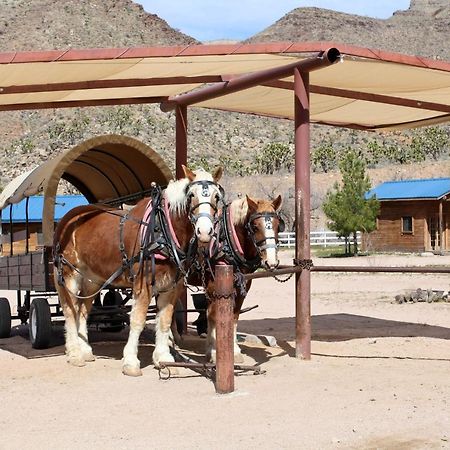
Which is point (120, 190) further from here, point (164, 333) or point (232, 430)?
point (232, 430)

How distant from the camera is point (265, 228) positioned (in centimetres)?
859

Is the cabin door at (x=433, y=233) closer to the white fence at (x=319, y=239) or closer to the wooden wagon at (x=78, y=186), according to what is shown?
the white fence at (x=319, y=239)

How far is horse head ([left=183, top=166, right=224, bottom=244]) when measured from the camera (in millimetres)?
7766

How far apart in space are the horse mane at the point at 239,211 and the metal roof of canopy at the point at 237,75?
5.88 feet

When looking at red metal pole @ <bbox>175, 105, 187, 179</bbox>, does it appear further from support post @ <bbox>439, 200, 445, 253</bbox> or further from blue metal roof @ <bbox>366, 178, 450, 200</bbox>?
support post @ <bbox>439, 200, 445, 253</bbox>

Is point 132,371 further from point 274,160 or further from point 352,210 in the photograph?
point 274,160

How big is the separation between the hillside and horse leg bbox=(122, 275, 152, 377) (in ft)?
189

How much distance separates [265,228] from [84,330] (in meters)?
3.05

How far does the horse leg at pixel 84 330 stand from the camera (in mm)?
9680

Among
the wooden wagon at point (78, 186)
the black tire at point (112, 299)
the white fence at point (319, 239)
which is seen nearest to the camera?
the wooden wagon at point (78, 186)

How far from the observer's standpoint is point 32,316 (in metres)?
10.9

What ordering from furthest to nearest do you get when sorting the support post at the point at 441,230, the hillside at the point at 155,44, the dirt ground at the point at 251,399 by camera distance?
the hillside at the point at 155,44
the support post at the point at 441,230
the dirt ground at the point at 251,399

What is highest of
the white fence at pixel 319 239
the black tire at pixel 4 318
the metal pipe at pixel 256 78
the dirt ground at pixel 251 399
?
the metal pipe at pixel 256 78

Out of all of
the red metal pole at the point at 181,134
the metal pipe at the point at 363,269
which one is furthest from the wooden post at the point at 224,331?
the red metal pole at the point at 181,134
